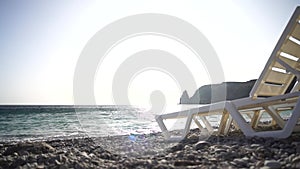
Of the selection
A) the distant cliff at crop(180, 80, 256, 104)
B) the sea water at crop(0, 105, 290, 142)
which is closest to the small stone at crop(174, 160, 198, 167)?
the sea water at crop(0, 105, 290, 142)

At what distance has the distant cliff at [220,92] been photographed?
7510 cm

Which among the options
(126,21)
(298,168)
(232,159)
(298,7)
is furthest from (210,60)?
(298,168)

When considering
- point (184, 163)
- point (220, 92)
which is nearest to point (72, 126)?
point (184, 163)

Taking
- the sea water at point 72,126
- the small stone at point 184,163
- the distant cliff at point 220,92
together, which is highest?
the distant cliff at point 220,92

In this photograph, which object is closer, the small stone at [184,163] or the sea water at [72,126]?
the small stone at [184,163]

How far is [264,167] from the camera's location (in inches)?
111

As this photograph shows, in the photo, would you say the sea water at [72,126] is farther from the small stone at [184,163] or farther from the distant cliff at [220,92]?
the distant cliff at [220,92]

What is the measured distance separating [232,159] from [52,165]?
2848 mm

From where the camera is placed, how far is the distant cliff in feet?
246

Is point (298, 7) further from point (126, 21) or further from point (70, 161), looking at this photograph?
point (126, 21)

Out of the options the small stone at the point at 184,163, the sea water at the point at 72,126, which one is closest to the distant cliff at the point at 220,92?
the sea water at the point at 72,126

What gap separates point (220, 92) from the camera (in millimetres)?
86625

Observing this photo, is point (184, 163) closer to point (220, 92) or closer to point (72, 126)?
point (72, 126)

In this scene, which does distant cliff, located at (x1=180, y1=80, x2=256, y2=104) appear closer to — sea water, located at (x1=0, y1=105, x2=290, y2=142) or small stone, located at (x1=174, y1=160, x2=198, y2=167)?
sea water, located at (x1=0, y1=105, x2=290, y2=142)
